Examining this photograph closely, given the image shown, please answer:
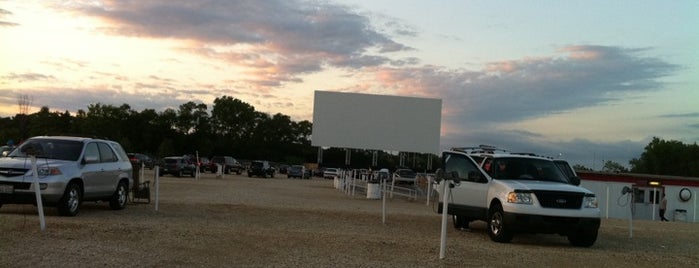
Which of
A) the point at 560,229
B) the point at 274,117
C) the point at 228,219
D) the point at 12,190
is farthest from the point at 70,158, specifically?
the point at 274,117

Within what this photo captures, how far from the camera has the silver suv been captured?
1338cm

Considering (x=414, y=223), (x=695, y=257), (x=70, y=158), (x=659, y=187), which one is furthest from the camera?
(x=659, y=187)

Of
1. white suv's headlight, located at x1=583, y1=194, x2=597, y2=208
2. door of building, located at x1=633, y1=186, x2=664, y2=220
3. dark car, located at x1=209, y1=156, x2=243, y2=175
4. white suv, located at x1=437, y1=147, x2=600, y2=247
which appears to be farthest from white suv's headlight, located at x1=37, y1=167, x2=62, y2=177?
dark car, located at x1=209, y1=156, x2=243, y2=175

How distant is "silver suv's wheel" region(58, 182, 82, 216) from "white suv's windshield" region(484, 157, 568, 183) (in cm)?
861

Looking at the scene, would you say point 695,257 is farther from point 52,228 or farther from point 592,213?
point 52,228

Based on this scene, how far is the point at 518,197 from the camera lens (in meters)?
12.9

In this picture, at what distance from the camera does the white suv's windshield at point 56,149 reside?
14539 millimetres

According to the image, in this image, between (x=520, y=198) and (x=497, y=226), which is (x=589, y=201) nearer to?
(x=520, y=198)

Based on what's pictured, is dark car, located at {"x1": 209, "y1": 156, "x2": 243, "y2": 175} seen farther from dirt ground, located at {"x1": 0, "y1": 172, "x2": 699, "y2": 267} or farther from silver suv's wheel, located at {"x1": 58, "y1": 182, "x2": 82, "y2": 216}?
silver suv's wheel, located at {"x1": 58, "y1": 182, "x2": 82, "y2": 216}

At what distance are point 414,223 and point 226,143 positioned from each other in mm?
114452

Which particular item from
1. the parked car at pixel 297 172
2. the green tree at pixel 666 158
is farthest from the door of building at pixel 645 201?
the green tree at pixel 666 158

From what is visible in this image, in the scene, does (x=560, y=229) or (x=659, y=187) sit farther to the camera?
(x=659, y=187)

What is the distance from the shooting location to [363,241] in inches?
452

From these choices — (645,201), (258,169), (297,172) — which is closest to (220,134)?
(297,172)
